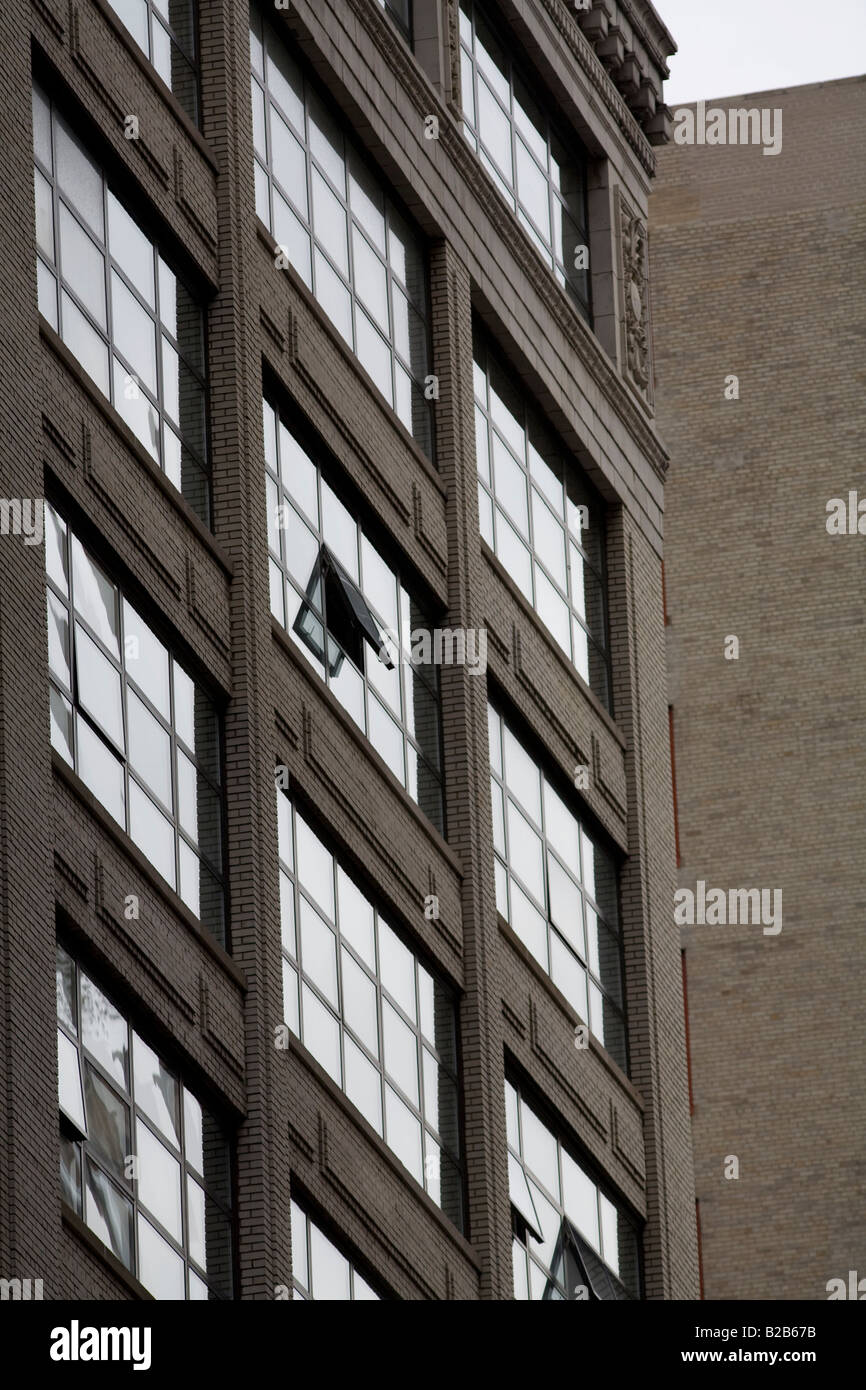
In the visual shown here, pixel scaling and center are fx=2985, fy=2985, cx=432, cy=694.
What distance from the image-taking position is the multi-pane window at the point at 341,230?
29.3 meters

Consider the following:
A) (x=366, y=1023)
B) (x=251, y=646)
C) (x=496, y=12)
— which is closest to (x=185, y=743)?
(x=251, y=646)

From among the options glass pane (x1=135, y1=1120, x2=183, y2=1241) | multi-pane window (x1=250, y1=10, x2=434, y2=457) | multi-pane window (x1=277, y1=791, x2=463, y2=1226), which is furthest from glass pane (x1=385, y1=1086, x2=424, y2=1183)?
multi-pane window (x1=250, y1=10, x2=434, y2=457)

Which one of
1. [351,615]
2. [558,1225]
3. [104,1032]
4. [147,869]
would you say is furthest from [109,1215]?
[558,1225]

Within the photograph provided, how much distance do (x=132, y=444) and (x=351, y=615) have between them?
4859mm

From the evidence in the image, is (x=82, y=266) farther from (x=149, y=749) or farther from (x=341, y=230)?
(x=341, y=230)

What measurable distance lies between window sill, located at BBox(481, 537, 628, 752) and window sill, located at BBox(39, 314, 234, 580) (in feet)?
23.7

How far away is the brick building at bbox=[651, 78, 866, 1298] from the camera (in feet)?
152

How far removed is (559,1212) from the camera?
106 ft

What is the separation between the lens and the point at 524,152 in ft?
119

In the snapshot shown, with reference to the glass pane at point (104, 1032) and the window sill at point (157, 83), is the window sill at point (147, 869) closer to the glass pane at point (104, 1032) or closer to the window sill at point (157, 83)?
the glass pane at point (104, 1032)

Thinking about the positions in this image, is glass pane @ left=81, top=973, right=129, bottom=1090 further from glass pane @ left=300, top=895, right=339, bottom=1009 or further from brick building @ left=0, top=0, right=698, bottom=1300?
glass pane @ left=300, top=895, right=339, bottom=1009

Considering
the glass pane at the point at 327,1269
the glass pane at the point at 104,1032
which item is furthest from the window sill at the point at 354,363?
the glass pane at the point at 327,1269
